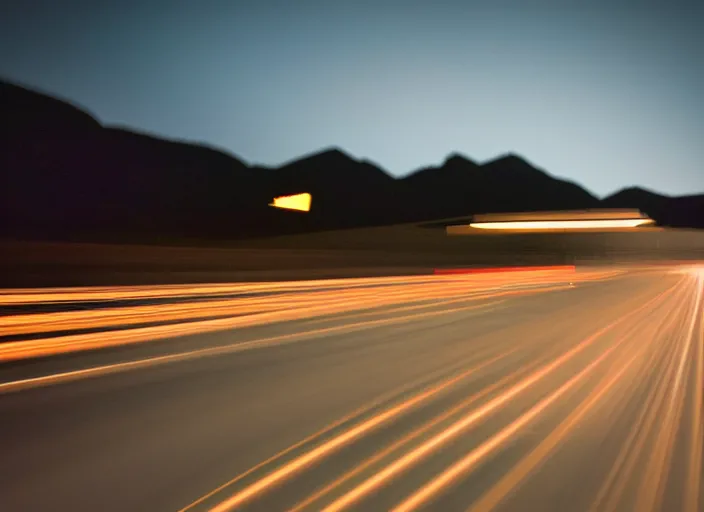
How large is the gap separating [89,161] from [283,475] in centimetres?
11451

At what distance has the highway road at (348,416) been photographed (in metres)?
4.49

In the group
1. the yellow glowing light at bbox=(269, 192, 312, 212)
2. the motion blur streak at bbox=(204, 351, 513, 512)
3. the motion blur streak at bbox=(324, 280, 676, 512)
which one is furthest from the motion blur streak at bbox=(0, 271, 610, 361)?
the yellow glowing light at bbox=(269, 192, 312, 212)

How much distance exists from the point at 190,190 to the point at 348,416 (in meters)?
109

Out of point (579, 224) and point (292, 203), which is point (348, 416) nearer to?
point (579, 224)

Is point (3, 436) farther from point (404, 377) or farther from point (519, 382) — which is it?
point (519, 382)

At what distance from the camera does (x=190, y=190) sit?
111812 millimetres

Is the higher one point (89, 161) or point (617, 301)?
point (89, 161)

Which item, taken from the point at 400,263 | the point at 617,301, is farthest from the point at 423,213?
the point at 617,301

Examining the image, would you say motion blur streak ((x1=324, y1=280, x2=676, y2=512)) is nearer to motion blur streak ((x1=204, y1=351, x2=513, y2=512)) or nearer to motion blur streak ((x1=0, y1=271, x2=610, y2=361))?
motion blur streak ((x1=204, y1=351, x2=513, y2=512))

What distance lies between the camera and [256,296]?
20609 mm

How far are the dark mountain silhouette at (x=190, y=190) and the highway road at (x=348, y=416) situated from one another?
53.6 meters

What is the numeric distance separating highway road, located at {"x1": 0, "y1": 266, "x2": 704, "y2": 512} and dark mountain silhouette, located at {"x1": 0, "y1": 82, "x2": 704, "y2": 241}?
5357cm

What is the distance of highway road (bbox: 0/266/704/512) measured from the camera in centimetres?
449

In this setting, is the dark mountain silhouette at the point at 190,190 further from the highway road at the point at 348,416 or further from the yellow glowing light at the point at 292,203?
the highway road at the point at 348,416
